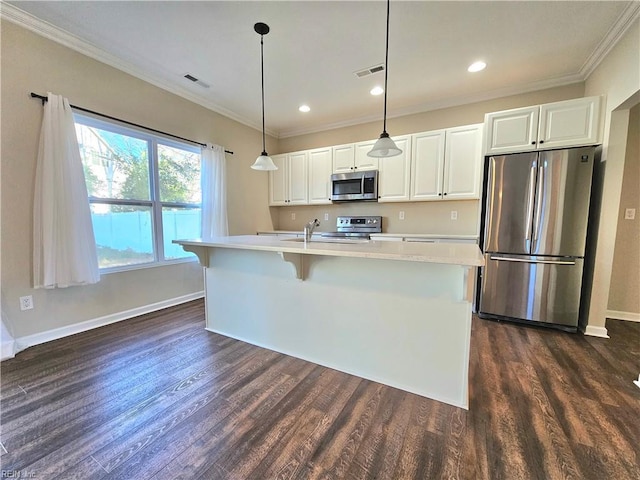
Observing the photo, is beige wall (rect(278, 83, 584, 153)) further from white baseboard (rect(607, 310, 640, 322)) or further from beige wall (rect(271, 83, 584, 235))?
white baseboard (rect(607, 310, 640, 322))

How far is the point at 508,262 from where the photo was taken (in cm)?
285

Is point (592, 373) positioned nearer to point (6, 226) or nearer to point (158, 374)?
point (158, 374)

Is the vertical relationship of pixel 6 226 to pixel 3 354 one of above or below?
above

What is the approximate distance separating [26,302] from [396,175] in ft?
13.8

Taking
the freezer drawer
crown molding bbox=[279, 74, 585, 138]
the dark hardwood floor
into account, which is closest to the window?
the dark hardwood floor

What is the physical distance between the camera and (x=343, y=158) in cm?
404

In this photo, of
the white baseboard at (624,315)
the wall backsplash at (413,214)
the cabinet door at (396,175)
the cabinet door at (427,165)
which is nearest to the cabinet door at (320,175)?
the wall backsplash at (413,214)

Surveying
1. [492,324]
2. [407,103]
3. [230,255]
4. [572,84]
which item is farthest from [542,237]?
[230,255]

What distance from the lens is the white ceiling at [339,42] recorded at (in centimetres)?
200

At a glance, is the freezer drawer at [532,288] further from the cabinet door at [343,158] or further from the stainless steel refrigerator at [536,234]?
the cabinet door at [343,158]

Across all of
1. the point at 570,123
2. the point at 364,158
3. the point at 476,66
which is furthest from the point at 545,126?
the point at 364,158

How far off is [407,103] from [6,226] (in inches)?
176

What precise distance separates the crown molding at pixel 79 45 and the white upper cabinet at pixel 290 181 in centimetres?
152

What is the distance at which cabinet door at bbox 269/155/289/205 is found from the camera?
462 centimetres
